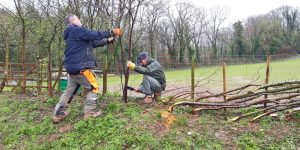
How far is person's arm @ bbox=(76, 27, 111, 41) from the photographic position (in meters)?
5.41

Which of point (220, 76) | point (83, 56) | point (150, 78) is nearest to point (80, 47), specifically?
point (83, 56)

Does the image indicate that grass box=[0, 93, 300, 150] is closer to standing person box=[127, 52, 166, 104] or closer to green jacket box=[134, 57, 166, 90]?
standing person box=[127, 52, 166, 104]

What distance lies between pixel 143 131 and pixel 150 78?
5.29ft

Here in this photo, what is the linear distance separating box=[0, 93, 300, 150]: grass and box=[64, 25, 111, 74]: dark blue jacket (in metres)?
0.89

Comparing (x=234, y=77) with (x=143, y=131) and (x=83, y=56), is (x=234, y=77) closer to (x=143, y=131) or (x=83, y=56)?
(x=83, y=56)

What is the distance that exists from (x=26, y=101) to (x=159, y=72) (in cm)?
303

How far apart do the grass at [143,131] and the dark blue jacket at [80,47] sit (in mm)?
891

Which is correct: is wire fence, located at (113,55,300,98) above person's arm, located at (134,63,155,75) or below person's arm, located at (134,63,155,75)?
below

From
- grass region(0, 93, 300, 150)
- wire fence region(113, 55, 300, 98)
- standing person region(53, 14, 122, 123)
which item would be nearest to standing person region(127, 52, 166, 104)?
grass region(0, 93, 300, 150)

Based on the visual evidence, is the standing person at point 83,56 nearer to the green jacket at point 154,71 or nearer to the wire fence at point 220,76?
the green jacket at point 154,71

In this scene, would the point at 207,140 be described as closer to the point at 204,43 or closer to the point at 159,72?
the point at 159,72

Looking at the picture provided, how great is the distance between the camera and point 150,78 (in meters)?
6.38

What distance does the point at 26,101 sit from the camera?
732cm

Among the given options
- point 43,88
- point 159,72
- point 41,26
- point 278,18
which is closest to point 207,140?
point 159,72
